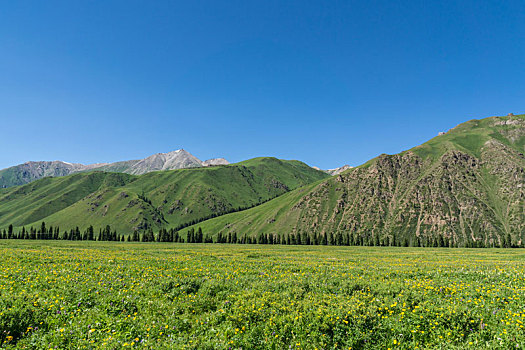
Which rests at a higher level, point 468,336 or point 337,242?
point 468,336

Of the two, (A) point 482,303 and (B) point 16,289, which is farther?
(B) point 16,289

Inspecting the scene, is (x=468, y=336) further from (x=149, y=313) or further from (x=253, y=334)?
(x=149, y=313)

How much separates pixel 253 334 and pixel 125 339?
485 centimetres

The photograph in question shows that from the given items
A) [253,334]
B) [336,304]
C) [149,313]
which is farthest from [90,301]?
[336,304]

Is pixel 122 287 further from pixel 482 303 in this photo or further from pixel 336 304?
pixel 482 303

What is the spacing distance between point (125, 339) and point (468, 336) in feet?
43.4

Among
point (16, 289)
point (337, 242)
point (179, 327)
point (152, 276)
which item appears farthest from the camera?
point (337, 242)

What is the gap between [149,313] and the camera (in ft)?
42.6

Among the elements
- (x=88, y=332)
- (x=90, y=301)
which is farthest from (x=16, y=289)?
(x=88, y=332)

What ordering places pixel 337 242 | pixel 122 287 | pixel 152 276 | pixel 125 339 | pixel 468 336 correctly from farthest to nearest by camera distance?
pixel 337 242 → pixel 152 276 → pixel 122 287 → pixel 468 336 → pixel 125 339

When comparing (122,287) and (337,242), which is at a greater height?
(122,287)

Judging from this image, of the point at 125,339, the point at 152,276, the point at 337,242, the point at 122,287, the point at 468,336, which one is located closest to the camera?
the point at 125,339

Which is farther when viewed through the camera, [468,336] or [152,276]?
[152,276]

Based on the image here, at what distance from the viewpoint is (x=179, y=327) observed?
11.6m
